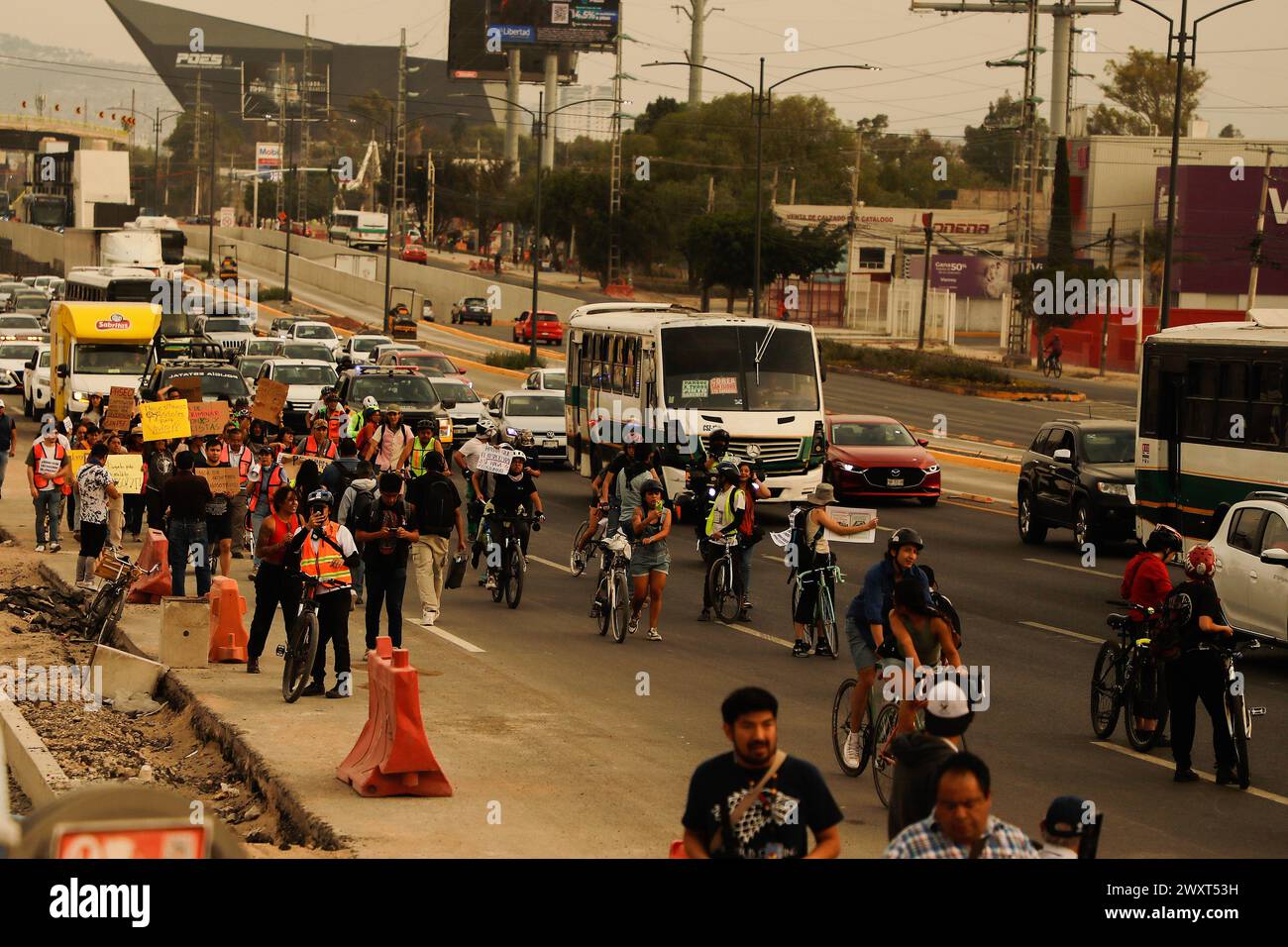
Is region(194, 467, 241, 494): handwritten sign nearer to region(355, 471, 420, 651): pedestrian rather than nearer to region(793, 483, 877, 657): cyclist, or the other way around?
region(355, 471, 420, 651): pedestrian

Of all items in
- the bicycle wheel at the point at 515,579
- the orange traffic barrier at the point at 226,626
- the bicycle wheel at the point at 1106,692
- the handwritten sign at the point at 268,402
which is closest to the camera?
the bicycle wheel at the point at 1106,692

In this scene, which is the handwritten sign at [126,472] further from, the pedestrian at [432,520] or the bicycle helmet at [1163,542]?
the bicycle helmet at [1163,542]

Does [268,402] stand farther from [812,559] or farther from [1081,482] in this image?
[812,559]

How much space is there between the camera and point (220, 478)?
20875mm

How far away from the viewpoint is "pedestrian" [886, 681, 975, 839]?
7801 mm

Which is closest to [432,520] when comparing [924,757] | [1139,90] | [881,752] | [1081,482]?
[881,752]

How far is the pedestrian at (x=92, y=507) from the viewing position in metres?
21.1

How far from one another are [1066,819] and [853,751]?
553cm

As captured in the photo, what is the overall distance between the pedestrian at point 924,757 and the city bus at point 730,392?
62.2ft

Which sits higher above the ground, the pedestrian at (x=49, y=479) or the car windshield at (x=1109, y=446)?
the car windshield at (x=1109, y=446)

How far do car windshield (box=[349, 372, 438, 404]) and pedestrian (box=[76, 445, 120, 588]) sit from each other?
14.1m

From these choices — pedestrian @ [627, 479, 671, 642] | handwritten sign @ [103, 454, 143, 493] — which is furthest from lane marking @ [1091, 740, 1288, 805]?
handwritten sign @ [103, 454, 143, 493]

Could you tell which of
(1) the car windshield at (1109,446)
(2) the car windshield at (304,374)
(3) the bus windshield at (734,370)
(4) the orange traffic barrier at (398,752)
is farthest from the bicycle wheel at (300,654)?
(2) the car windshield at (304,374)

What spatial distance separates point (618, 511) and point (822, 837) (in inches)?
471
